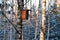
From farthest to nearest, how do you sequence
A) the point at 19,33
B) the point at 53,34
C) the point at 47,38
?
the point at 53,34 → the point at 47,38 → the point at 19,33

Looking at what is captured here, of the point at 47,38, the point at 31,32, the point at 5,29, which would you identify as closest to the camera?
the point at 47,38

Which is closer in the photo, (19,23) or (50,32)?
(19,23)

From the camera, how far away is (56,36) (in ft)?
43.4

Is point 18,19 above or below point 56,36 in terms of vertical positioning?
above

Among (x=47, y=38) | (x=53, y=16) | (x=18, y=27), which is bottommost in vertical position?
(x=47, y=38)

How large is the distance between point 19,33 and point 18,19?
0.23 meters

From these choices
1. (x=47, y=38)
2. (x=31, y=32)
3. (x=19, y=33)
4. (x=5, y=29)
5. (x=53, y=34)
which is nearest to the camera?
(x=19, y=33)

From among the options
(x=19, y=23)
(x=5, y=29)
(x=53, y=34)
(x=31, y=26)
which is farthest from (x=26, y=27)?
(x=19, y=23)

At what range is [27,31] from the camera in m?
15.1

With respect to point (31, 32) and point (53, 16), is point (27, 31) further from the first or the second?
point (53, 16)

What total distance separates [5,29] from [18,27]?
12344mm

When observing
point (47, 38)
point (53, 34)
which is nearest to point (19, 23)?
point (47, 38)

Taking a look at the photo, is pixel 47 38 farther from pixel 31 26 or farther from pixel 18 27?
pixel 18 27

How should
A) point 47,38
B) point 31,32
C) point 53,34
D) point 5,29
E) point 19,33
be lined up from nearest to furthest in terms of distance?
point 19,33
point 47,38
point 53,34
point 31,32
point 5,29
